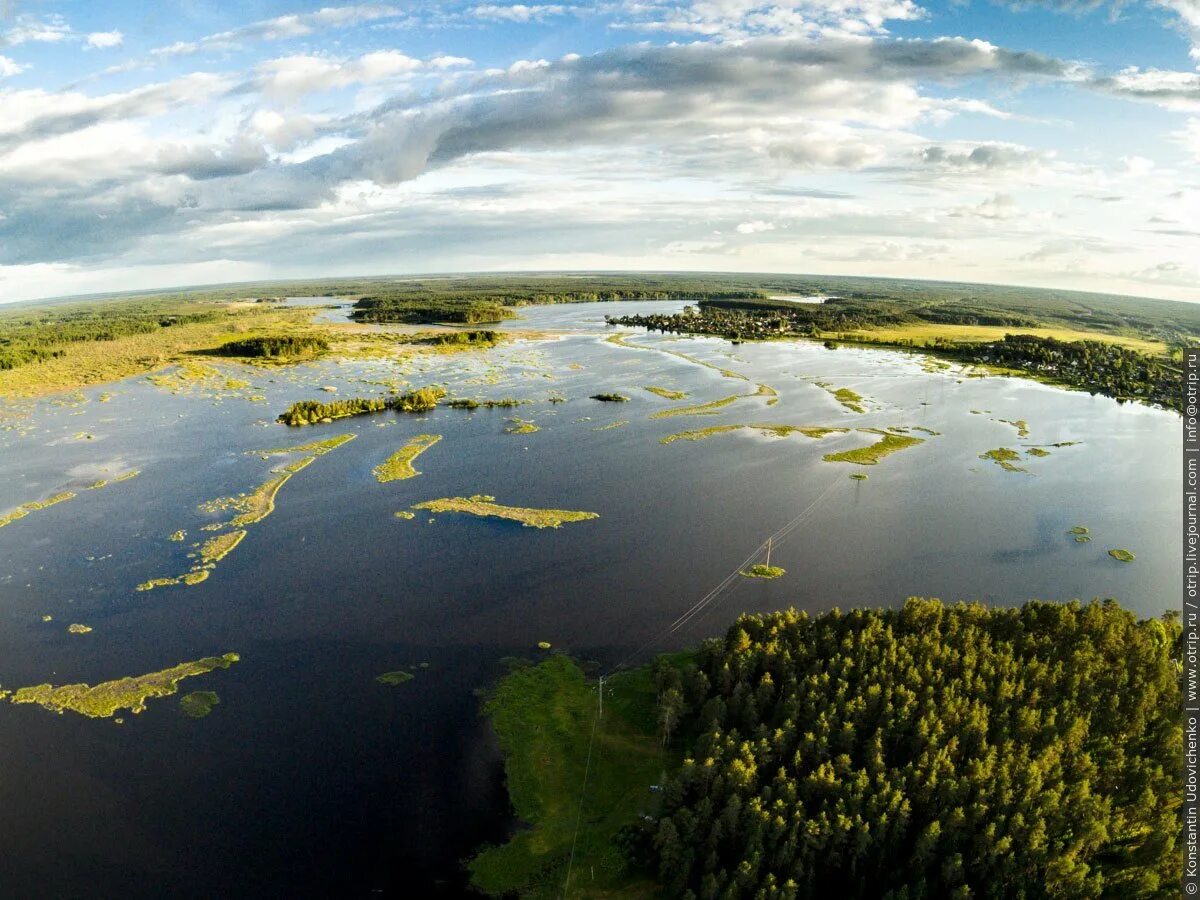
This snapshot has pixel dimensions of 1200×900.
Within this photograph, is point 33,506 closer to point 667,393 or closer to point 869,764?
point 869,764

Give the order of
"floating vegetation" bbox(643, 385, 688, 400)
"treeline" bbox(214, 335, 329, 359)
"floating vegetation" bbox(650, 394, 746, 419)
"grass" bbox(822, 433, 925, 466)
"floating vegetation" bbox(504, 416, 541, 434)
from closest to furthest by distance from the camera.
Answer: "grass" bbox(822, 433, 925, 466) < "floating vegetation" bbox(504, 416, 541, 434) < "floating vegetation" bbox(650, 394, 746, 419) < "floating vegetation" bbox(643, 385, 688, 400) < "treeline" bbox(214, 335, 329, 359)

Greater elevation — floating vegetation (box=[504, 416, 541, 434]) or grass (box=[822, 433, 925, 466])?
floating vegetation (box=[504, 416, 541, 434])

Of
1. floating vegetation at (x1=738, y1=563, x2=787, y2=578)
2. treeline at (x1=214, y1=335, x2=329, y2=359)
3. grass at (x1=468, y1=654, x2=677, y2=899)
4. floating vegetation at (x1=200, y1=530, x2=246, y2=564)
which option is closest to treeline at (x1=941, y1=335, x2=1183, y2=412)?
floating vegetation at (x1=738, y1=563, x2=787, y2=578)

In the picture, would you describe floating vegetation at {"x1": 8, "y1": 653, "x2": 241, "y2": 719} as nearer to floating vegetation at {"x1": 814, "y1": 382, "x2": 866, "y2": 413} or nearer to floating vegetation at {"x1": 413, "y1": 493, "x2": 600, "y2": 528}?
floating vegetation at {"x1": 413, "y1": 493, "x2": 600, "y2": 528}

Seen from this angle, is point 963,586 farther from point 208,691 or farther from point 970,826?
point 208,691

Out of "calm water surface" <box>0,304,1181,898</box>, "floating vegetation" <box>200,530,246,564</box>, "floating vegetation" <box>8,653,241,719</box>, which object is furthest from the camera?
"floating vegetation" <box>200,530,246,564</box>

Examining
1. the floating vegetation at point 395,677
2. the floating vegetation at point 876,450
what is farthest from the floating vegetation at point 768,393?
the floating vegetation at point 395,677

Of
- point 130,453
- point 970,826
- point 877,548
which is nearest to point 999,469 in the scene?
point 877,548
